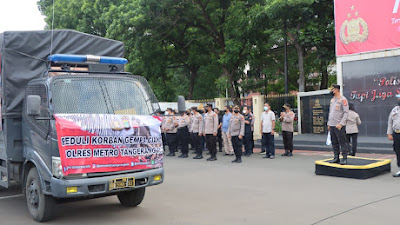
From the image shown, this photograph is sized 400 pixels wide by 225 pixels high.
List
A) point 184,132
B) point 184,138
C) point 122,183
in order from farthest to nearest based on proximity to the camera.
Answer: point 184,132 < point 184,138 < point 122,183

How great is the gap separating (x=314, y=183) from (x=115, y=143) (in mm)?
4708

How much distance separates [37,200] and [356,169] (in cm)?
651

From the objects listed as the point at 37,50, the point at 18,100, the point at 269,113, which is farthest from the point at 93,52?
the point at 269,113

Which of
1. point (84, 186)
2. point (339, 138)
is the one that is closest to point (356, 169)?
point (339, 138)

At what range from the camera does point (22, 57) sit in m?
6.48

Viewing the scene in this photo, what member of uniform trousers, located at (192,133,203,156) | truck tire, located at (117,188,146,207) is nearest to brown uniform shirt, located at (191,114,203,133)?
uniform trousers, located at (192,133,203,156)

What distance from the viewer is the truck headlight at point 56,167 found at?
5.30m

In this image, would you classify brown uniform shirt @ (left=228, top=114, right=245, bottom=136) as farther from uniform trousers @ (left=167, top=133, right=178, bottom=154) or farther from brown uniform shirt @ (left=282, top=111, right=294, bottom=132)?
uniform trousers @ (left=167, top=133, right=178, bottom=154)

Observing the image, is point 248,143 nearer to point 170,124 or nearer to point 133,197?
point 170,124

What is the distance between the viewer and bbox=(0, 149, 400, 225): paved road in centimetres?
586

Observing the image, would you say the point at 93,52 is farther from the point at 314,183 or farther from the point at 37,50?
the point at 314,183

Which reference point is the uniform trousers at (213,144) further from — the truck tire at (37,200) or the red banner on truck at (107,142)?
the truck tire at (37,200)

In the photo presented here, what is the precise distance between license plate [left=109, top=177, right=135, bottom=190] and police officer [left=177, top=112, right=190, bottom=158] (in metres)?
8.59

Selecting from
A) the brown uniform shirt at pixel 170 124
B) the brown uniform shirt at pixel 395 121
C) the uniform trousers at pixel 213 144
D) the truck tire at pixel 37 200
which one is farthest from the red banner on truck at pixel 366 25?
the truck tire at pixel 37 200
